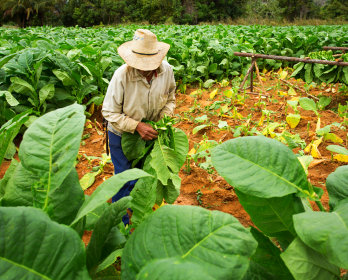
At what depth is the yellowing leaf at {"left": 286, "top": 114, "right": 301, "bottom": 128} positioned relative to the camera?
430cm

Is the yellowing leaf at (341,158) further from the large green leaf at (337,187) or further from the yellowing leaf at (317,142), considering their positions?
the large green leaf at (337,187)

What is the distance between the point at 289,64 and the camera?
950cm

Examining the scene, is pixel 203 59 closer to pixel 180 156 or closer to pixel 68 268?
pixel 180 156

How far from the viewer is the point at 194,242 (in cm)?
68

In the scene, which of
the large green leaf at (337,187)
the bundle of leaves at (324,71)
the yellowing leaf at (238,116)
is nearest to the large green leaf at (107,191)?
the large green leaf at (337,187)

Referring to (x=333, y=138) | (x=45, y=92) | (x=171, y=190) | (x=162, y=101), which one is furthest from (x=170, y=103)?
(x=45, y=92)

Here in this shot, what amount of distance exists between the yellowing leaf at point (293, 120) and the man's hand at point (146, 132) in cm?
281

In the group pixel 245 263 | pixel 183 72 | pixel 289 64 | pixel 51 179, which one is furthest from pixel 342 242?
pixel 289 64

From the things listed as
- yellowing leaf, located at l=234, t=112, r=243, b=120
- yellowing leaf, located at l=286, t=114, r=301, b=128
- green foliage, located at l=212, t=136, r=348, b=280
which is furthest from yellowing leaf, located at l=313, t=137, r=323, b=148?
green foliage, located at l=212, t=136, r=348, b=280

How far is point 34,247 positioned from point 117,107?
1954 mm

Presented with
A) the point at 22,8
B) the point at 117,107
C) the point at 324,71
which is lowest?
the point at 22,8

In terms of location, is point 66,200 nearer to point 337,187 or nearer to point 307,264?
point 307,264

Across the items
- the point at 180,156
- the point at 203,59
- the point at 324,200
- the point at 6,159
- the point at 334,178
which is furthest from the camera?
the point at 203,59

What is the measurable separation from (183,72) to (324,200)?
191 inches
